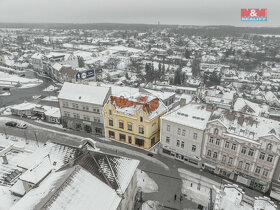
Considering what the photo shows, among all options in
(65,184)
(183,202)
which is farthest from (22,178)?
(183,202)

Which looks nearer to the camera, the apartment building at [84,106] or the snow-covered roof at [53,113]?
the apartment building at [84,106]

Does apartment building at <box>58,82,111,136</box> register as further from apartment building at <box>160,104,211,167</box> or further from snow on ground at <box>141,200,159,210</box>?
snow on ground at <box>141,200,159,210</box>

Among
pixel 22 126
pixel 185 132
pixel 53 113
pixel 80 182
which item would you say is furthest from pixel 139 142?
pixel 22 126

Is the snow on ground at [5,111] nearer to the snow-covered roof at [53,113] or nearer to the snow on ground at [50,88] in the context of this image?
the snow-covered roof at [53,113]

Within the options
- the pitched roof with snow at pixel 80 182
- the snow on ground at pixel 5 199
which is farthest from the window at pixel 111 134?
the snow on ground at pixel 5 199

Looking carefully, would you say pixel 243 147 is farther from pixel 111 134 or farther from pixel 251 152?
pixel 111 134

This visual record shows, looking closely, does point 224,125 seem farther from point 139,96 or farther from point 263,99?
point 263,99
